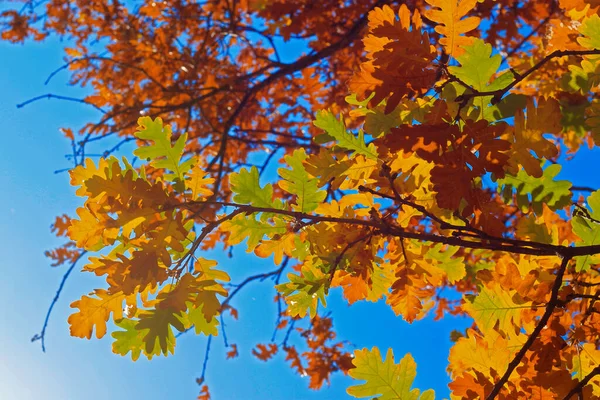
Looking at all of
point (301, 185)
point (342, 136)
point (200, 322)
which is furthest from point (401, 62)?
point (200, 322)

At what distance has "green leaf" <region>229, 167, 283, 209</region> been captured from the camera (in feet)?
4.51

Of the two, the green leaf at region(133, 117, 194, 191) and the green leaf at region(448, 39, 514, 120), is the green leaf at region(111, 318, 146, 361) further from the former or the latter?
the green leaf at region(448, 39, 514, 120)

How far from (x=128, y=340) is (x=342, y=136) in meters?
0.87

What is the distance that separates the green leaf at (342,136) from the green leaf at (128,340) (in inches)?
32.0

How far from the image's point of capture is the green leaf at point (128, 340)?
1.33 m

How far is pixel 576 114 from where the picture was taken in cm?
198

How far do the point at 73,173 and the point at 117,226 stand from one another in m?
0.23

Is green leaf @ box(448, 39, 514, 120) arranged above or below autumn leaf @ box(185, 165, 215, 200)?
above

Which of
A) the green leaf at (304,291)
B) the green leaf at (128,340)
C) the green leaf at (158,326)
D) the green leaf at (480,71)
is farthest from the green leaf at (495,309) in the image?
the green leaf at (128,340)

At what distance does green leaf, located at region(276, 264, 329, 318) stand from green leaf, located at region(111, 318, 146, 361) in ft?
1.44

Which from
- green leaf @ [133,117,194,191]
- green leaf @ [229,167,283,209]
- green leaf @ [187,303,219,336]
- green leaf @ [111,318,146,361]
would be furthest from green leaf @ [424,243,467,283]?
green leaf @ [111,318,146,361]

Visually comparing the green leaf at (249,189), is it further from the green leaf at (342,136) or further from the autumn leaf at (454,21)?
the autumn leaf at (454,21)

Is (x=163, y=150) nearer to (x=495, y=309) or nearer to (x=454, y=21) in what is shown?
(x=454, y=21)

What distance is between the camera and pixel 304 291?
1445mm
